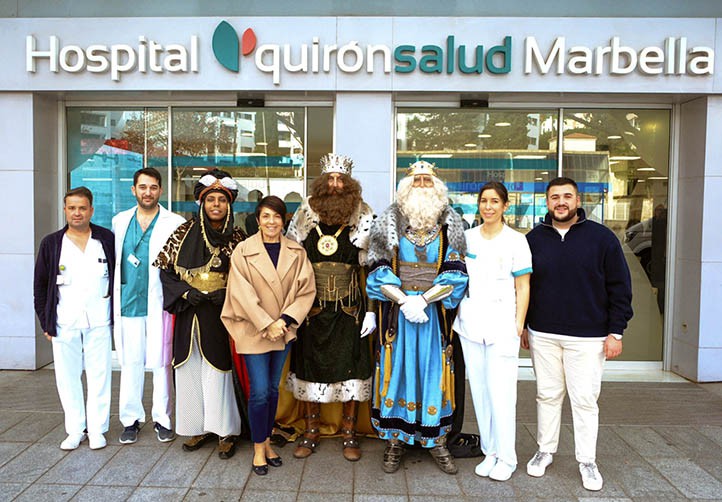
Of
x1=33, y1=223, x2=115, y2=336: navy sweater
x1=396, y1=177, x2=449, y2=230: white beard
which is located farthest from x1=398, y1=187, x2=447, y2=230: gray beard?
x1=33, y1=223, x2=115, y2=336: navy sweater

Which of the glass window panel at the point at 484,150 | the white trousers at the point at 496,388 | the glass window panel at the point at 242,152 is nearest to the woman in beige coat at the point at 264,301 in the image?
the white trousers at the point at 496,388

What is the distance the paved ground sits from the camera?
147 inches

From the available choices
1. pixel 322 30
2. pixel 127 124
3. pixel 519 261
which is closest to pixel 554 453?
pixel 519 261

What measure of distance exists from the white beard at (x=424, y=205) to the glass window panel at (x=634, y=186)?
3.32 meters

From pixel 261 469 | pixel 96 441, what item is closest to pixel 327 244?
pixel 261 469

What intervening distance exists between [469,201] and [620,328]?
10.4 feet

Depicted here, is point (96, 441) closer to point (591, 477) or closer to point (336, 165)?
point (336, 165)

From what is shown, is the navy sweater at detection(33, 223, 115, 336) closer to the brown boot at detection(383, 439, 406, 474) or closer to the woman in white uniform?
the brown boot at detection(383, 439, 406, 474)

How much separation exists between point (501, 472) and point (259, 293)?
79.5 inches

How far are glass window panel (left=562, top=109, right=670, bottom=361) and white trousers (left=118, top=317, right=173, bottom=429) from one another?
4.90 metres

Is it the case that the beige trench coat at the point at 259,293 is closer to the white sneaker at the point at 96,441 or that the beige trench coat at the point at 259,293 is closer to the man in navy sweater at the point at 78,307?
the man in navy sweater at the point at 78,307

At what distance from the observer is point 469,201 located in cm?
677

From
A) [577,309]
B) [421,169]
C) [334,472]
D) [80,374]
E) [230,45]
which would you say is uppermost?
[230,45]

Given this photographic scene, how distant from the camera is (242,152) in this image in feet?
22.5
